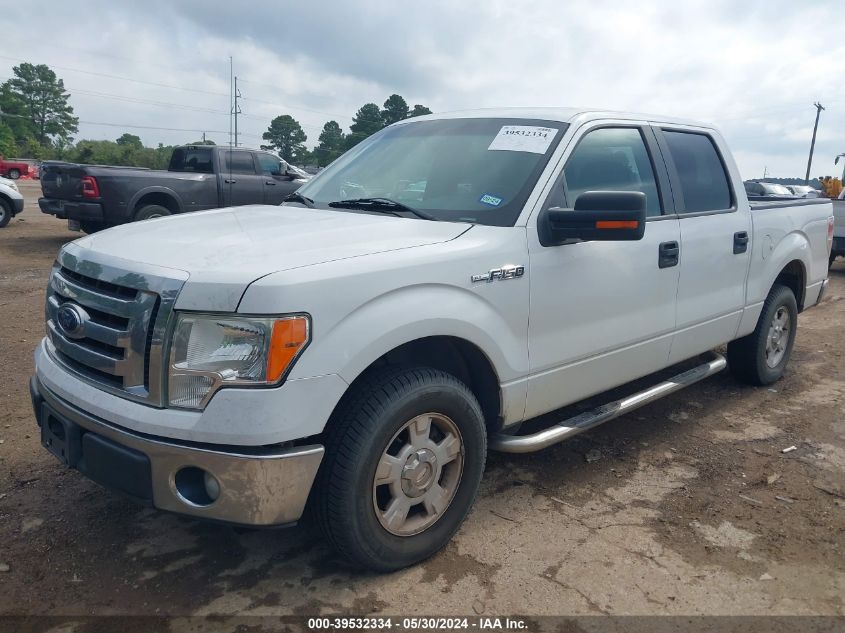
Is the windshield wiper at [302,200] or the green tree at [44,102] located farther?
the green tree at [44,102]

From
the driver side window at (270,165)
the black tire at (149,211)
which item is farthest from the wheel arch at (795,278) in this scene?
the driver side window at (270,165)

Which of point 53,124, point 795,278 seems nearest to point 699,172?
point 795,278

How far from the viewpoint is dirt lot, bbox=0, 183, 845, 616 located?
265 centimetres

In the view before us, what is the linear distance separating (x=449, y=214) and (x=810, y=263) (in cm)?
356

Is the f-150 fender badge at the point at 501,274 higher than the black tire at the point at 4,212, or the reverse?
the f-150 fender badge at the point at 501,274

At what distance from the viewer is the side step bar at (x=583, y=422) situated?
10.4 ft

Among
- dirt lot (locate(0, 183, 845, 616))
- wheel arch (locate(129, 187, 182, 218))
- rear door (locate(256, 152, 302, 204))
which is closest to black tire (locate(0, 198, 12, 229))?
wheel arch (locate(129, 187, 182, 218))

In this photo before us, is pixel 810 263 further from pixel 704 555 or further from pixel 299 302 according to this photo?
pixel 299 302

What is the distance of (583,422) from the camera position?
136 inches

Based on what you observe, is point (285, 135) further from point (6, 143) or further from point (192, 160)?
point (192, 160)

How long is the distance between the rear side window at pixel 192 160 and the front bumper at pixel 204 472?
10528mm

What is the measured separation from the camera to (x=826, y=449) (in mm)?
4207

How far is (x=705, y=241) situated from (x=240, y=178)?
385 inches

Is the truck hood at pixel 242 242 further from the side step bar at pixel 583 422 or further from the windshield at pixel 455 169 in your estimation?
the side step bar at pixel 583 422
